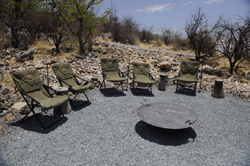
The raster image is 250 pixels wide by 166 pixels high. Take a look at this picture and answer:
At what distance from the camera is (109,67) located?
527 centimetres

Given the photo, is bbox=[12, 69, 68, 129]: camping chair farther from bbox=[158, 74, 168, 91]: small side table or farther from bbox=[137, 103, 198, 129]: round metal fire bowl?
bbox=[158, 74, 168, 91]: small side table

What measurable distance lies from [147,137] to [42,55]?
21.0ft

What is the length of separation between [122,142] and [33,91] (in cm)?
217

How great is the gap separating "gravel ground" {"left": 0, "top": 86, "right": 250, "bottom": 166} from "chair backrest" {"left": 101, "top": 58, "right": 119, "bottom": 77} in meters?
1.72

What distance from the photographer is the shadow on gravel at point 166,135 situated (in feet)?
8.73

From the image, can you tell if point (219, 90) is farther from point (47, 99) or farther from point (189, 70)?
point (47, 99)

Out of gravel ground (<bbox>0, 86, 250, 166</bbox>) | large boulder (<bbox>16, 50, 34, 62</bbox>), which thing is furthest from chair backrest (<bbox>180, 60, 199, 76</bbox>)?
large boulder (<bbox>16, 50, 34, 62</bbox>)

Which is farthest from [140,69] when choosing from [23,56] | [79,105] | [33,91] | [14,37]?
[14,37]

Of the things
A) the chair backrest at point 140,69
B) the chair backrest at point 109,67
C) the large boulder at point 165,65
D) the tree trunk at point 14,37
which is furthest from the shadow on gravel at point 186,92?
the tree trunk at point 14,37

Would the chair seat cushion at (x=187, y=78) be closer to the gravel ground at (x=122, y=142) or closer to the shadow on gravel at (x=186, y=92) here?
the shadow on gravel at (x=186, y=92)

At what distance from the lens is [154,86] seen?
573cm

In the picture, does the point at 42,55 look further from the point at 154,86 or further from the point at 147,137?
the point at 147,137

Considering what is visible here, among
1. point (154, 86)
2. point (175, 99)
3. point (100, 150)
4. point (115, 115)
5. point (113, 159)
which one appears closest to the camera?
point (113, 159)

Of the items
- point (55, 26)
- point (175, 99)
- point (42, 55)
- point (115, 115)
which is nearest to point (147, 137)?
point (115, 115)
